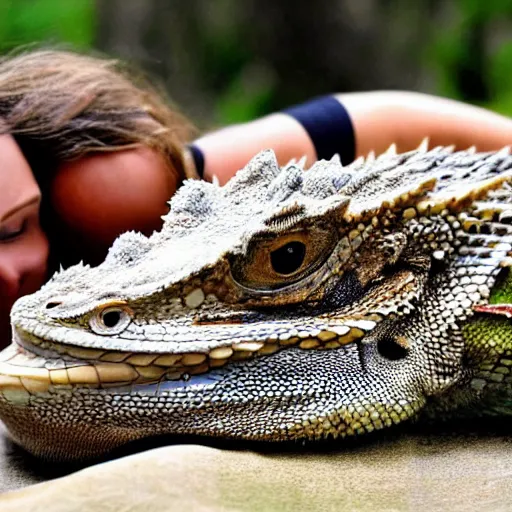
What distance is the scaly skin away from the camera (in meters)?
1.68

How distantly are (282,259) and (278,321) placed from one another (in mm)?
138

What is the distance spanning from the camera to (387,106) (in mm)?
3607

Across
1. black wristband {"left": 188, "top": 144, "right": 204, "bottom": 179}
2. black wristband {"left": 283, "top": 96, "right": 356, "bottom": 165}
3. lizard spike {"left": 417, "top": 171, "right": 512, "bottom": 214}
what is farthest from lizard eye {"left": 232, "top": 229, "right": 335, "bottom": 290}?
black wristband {"left": 283, "top": 96, "right": 356, "bottom": 165}

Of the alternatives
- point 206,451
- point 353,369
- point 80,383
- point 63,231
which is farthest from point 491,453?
point 63,231

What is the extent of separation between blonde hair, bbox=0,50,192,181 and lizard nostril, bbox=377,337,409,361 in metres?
1.46

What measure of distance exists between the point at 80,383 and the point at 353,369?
0.59m

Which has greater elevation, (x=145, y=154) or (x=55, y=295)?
(x=55, y=295)

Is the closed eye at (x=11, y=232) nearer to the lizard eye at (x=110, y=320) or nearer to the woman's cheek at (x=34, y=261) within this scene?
the woman's cheek at (x=34, y=261)

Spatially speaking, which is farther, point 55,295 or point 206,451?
point 55,295

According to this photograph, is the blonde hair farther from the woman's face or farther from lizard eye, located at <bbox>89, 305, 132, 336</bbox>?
lizard eye, located at <bbox>89, 305, 132, 336</bbox>

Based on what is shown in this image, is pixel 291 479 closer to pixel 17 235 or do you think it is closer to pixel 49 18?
pixel 17 235

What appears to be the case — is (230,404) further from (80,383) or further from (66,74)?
(66,74)

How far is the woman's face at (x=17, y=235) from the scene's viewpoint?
2432 mm

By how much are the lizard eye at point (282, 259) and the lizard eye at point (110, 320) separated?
0.25m
